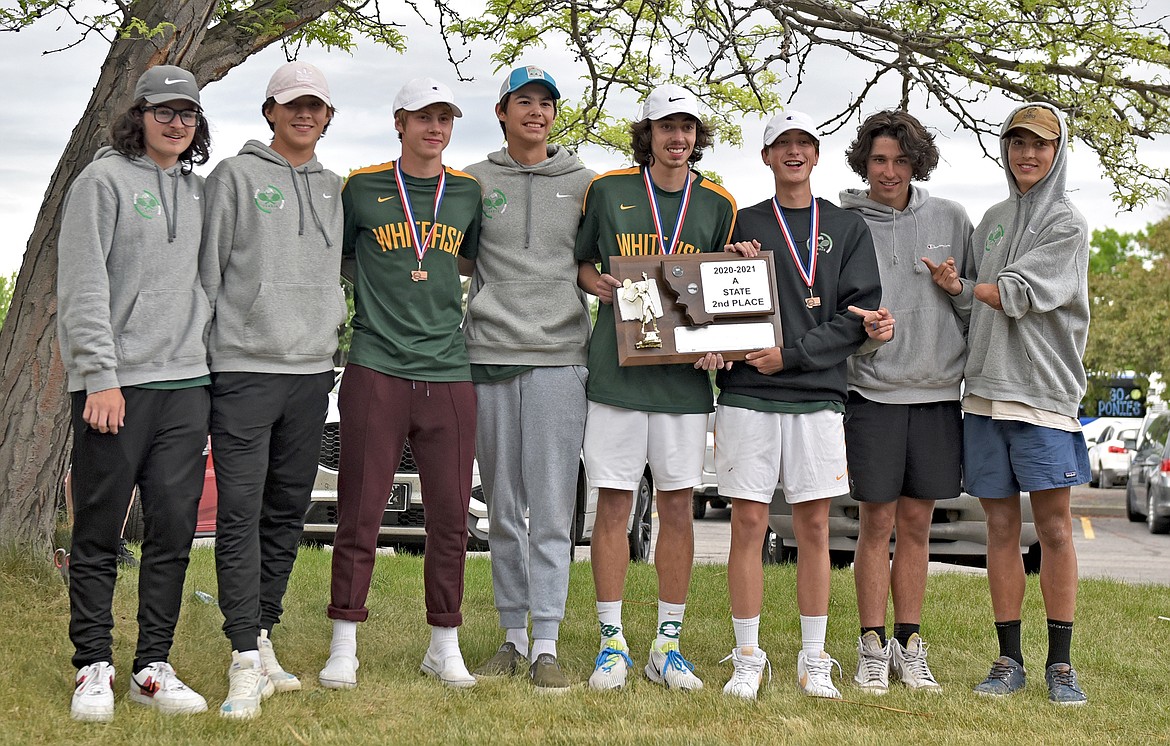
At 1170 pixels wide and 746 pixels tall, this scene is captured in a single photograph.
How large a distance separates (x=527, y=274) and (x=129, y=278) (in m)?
1.65

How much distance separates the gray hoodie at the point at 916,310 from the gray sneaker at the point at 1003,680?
1230mm

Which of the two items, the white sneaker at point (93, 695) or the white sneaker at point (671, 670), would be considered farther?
the white sneaker at point (671, 670)

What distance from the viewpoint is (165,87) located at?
4559mm

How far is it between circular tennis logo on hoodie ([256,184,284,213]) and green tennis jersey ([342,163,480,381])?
368 millimetres

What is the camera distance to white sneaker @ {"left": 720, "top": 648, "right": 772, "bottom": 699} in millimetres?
4992

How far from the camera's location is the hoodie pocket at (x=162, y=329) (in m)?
4.42

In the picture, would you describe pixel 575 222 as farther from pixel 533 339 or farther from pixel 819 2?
pixel 819 2

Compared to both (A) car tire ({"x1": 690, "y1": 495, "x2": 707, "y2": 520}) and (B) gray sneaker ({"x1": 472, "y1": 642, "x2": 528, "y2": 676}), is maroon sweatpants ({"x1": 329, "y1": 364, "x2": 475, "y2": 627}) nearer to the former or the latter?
(B) gray sneaker ({"x1": 472, "y1": 642, "x2": 528, "y2": 676})

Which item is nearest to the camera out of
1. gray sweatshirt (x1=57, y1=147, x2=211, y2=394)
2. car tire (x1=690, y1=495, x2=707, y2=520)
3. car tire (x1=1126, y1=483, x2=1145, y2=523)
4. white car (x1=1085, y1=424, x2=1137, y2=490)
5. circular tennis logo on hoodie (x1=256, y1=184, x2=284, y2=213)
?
gray sweatshirt (x1=57, y1=147, x2=211, y2=394)

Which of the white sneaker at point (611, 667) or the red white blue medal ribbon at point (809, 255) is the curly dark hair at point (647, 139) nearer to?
the red white blue medal ribbon at point (809, 255)

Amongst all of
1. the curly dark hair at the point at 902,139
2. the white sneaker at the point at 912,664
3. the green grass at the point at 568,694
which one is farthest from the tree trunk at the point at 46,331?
the white sneaker at the point at 912,664

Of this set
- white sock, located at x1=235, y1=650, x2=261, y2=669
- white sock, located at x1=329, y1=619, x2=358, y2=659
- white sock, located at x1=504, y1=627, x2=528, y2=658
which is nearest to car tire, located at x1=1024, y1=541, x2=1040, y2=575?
white sock, located at x1=504, y1=627, x2=528, y2=658

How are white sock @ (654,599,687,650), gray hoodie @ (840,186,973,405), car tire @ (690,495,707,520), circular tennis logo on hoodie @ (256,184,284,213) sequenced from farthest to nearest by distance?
1. car tire @ (690,495,707,520)
2. gray hoodie @ (840,186,973,405)
3. white sock @ (654,599,687,650)
4. circular tennis logo on hoodie @ (256,184,284,213)

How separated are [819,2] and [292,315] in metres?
4.64
